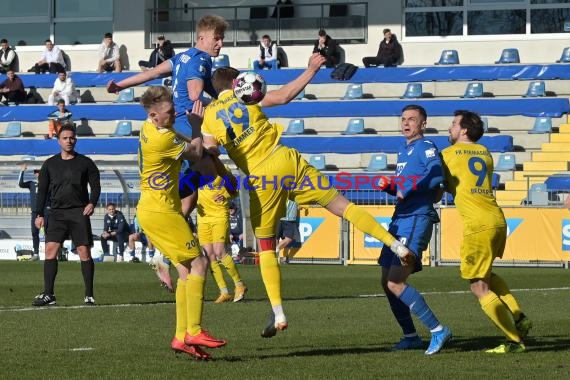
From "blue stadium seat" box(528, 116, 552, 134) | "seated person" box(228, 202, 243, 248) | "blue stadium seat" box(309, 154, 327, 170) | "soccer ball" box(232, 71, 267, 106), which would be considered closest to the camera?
"soccer ball" box(232, 71, 267, 106)

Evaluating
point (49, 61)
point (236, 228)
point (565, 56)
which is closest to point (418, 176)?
point (236, 228)

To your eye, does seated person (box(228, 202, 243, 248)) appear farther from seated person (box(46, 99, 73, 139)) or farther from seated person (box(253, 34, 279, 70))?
seated person (box(253, 34, 279, 70))

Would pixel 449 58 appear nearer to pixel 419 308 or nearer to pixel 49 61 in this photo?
pixel 49 61

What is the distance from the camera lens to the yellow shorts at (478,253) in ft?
31.1

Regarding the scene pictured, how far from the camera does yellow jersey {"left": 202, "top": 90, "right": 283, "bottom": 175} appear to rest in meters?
9.42

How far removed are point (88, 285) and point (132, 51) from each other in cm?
2249

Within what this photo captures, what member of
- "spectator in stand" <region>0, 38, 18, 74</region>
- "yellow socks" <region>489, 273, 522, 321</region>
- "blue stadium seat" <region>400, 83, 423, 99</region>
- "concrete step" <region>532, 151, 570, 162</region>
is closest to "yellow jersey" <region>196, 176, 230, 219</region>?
"yellow socks" <region>489, 273, 522, 321</region>

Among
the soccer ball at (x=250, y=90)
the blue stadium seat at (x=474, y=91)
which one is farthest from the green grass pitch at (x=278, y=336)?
the blue stadium seat at (x=474, y=91)

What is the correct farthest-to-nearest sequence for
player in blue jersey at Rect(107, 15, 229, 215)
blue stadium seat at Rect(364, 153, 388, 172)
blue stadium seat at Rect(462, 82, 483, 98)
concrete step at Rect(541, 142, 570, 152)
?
blue stadium seat at Rect(462, 82, 483, 98)
blue stadium seat at Rect(364, 153, 388, 172)
concrete step at Rect(541, 142, 570, 152)
player in blue jersey at Rect(107, 15, 229, 215)

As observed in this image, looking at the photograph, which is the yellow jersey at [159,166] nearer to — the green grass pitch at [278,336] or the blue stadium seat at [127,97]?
the green grass pitch at [278,336]

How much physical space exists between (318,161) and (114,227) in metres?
5.75

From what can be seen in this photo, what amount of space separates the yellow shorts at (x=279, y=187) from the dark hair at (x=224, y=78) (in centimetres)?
99

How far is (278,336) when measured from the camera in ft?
35.0

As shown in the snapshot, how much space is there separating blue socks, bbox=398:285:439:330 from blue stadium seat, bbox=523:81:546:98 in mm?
21693
